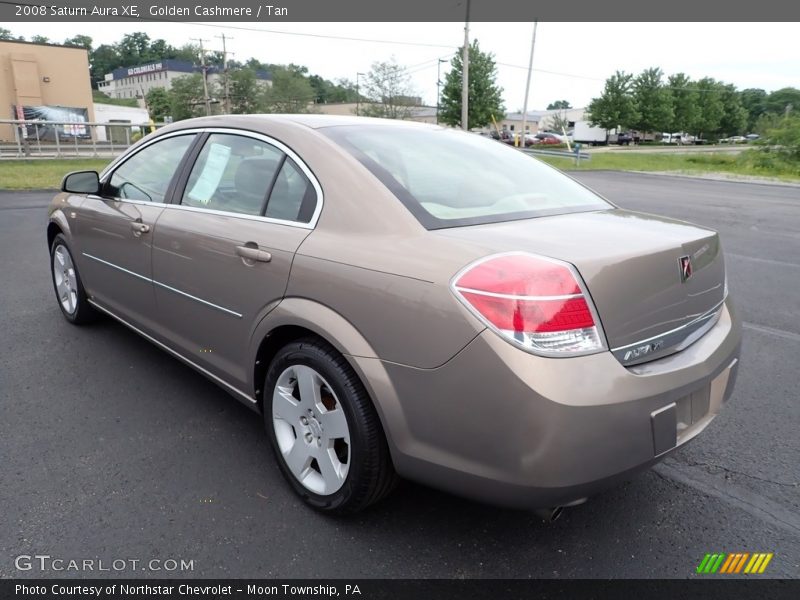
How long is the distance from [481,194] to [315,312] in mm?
906

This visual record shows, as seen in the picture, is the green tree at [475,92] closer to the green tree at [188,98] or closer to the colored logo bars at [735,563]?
the green tree at [188,98]

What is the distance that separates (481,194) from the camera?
258 cm

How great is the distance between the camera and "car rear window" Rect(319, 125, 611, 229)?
7.74ft

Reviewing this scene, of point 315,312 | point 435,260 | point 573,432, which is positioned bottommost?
point 573,432

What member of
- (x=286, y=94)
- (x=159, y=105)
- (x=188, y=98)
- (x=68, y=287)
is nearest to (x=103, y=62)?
(x=159, y=105)

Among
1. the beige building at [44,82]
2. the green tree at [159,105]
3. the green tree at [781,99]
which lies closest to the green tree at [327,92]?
the green tree at [159,105]

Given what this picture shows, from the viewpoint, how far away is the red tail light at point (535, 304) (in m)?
1.79

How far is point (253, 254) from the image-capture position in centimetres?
255

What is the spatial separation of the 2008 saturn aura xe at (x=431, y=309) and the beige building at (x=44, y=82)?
53.7 meters

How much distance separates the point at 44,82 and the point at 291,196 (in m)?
57.9

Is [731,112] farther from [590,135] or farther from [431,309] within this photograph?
[431,309]

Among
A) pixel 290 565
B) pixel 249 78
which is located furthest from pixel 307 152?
pixel 249 78

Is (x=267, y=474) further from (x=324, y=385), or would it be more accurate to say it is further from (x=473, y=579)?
(x=473, y=579)

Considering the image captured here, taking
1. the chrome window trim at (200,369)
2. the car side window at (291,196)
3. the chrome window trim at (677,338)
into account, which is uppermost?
the car side window at (291,196)
